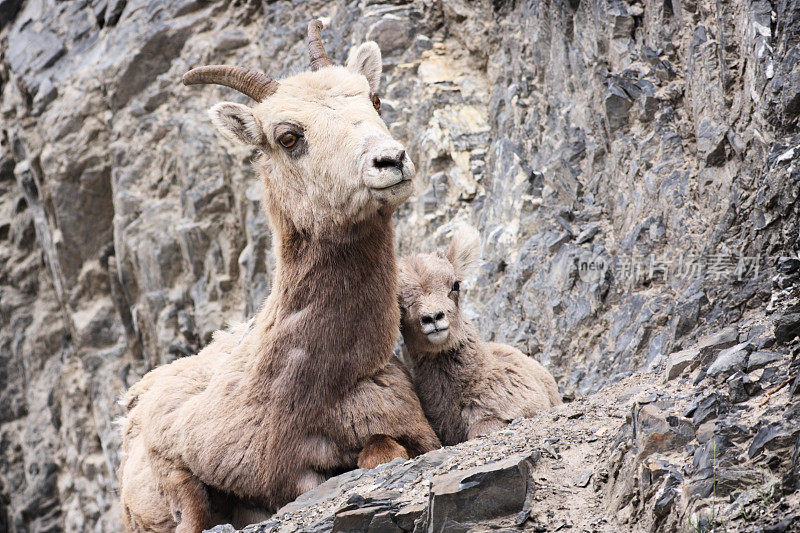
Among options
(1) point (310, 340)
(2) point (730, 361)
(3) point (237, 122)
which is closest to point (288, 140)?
(3) point (237, 122)

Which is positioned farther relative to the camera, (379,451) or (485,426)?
(485,426)

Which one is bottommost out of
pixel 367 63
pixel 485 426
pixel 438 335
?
pixel 485 426

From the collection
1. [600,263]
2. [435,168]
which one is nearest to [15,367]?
[435,168]

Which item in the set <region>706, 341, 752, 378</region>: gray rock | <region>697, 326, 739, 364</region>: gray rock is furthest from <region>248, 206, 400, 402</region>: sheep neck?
<region>706, 341, 752, 378</region>: gray rock

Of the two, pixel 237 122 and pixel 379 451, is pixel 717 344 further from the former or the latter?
pixel 237 122

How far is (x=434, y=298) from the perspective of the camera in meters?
7.11

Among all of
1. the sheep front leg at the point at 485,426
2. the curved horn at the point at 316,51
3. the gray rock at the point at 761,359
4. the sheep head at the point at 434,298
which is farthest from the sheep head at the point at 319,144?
the gray rock at the point at 761,359

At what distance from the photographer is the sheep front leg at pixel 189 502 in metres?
6.45

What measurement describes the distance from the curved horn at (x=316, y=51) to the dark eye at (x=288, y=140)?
1296 millimetres

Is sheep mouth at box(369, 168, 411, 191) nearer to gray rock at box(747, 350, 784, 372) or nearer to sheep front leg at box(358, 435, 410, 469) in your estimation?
sheep front leg at box(358, 435, 410, 469)

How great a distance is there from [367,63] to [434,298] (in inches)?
86.3

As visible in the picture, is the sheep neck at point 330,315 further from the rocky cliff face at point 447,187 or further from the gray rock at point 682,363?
the gray rock at point 682,363

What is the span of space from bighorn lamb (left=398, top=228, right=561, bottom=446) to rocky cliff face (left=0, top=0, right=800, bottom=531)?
1.09m

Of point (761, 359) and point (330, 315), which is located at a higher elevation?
point (761, 359)
